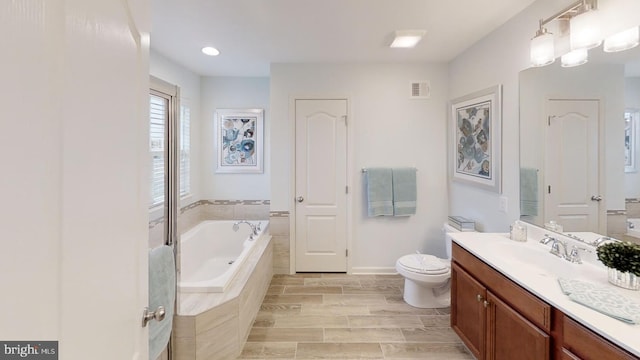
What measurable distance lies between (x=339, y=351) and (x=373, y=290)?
1.11 metres

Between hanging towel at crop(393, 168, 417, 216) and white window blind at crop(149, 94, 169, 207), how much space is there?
257 centimetres

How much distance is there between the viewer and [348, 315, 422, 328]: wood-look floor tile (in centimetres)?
263

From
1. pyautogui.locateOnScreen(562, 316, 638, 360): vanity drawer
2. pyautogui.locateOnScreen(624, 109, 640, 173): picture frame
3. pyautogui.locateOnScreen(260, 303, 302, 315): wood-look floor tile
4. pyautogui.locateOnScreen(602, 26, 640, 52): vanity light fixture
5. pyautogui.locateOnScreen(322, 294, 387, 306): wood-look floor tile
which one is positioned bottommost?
pyautogui.locateOnScreen(260, 303, 302, 315): wood-look floor tile

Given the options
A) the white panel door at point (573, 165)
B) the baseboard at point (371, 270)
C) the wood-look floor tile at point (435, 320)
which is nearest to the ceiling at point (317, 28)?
the white panel door at point (573, 165)

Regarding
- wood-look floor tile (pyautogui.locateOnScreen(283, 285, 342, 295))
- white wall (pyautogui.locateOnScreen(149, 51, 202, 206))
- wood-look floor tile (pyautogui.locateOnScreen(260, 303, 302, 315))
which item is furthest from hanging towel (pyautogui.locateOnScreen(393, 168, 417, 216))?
white wall (pyautogui.locateOnScreen(149, 51, 202, 206))

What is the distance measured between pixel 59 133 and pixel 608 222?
7.67 feet

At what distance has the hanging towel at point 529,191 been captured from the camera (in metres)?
2.20

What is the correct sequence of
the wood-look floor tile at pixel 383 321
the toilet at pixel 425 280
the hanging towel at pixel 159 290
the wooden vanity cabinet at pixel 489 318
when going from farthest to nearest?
the toilet at pixel 425 280
the wood-look floor tile at pixel 383 321
the wooden vanity cabinet at pixel 489 318
the hanging towel at pixel 159 290

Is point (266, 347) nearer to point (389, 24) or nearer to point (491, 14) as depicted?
point (389, 24)

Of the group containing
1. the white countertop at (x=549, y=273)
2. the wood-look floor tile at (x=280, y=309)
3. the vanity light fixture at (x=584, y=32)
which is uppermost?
the vanity light fixture at (x=584, y=32)

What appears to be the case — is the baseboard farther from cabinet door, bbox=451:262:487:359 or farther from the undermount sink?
the undermount sink

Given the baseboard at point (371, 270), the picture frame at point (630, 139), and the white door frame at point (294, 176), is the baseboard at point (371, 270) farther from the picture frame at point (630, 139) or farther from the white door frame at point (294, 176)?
the picture frame at point (630, 139)

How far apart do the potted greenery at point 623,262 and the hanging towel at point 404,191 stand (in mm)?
2151

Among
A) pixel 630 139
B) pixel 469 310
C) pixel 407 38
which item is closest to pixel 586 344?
pixel 469 310
